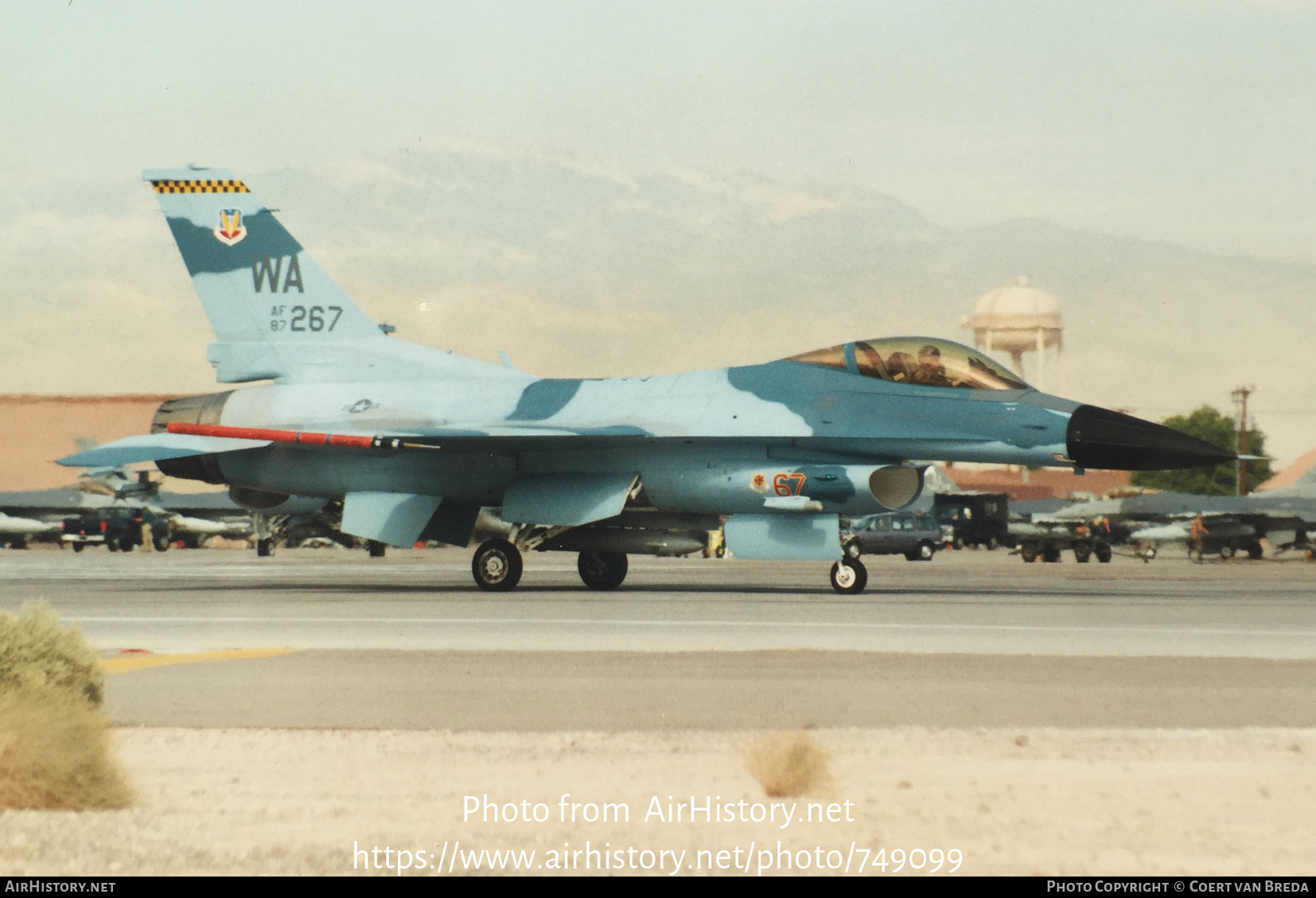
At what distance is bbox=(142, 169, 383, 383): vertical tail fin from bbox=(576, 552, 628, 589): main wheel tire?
4.62 metres

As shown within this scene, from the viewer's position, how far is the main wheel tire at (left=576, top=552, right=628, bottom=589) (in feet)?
71.2

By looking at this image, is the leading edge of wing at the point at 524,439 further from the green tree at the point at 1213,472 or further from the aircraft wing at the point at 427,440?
the green tree at the point at 1213,472

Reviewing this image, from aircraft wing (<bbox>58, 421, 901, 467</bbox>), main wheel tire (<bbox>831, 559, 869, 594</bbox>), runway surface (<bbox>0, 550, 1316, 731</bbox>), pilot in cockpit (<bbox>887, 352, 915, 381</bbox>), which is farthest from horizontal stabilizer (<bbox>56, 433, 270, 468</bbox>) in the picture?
pilot in cockpit (<bbox>887, 352, 915, 381</bbox>)

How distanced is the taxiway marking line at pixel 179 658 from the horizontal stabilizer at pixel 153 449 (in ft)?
26.9

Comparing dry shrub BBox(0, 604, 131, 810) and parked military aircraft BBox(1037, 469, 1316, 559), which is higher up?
parked military aircraft BBox(1037, 469, 1316, 559)

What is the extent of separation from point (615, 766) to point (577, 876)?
1.97 m

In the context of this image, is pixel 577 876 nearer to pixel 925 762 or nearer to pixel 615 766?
pixel 615 766

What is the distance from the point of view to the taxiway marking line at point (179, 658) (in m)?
11.1

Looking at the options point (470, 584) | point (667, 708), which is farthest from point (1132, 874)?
point (470, 584)

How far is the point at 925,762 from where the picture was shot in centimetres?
682

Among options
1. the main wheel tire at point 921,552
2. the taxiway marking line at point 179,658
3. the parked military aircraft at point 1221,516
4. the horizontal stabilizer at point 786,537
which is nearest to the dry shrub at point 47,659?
the taxiway marking line at point 179,658

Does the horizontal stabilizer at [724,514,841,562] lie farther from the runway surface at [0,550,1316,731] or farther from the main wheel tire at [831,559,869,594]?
the main wheel tire at [831,559,869,594]

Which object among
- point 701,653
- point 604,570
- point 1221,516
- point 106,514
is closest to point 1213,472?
point 1221,516

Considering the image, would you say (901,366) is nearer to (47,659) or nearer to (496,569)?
(496,569)
